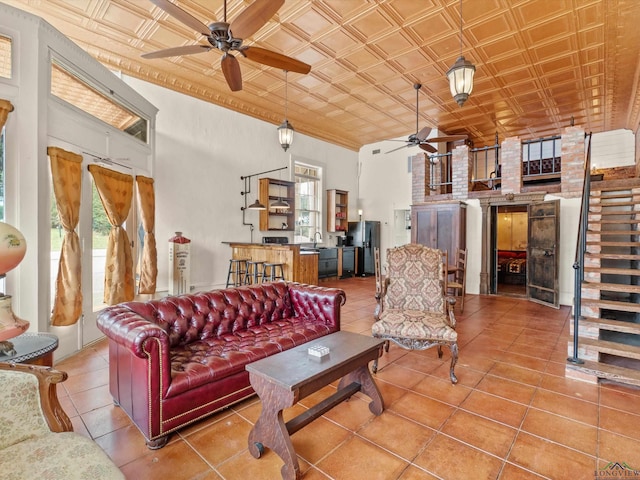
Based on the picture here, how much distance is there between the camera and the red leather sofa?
6.58 feet

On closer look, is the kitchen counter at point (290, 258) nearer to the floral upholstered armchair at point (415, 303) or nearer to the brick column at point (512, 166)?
the floral upholstered armchair at point (415, 303)

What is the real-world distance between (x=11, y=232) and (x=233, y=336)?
5.73 ft

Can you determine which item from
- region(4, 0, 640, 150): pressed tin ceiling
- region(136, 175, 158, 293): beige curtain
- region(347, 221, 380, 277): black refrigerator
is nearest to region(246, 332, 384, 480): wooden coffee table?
region(136, 175, 158, 293): beige curtain

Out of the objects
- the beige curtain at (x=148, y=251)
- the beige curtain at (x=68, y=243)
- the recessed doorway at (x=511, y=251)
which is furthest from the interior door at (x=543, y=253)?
the beige curtain at (x=68, y=243)

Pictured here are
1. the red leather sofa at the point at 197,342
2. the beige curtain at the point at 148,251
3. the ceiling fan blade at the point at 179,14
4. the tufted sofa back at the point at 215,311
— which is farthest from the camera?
the beige curtain at the point at 148,251

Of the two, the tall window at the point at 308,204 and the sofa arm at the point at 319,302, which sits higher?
the tall window at the point at 308,204

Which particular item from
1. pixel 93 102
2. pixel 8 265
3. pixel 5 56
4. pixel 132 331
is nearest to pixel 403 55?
pixel 93 102

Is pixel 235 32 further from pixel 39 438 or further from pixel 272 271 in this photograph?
pixel 272 271

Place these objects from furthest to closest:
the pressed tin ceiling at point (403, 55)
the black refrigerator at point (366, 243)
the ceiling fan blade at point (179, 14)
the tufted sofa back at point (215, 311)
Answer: the black refrigerator at point (366, 243) → the pressed tin ceiling at point (403, 55) → the tufted sofa back at point (215, 311) → the ceiling fan blade at point (179, 14)

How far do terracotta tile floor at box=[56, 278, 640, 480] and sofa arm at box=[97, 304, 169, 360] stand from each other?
2.14ft

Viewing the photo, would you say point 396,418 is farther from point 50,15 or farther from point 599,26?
point 50,15

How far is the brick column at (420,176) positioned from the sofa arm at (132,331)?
693 cm

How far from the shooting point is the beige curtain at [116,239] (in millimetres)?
4016

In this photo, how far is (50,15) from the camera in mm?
4117
